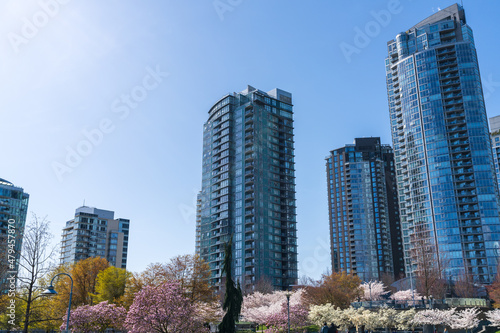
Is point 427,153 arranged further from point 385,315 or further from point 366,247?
point 385,315

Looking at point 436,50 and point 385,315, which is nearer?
point 385,315

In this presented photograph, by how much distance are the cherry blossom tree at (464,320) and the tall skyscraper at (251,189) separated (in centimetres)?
6948

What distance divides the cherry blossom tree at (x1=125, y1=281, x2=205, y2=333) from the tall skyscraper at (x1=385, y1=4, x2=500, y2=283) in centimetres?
9356

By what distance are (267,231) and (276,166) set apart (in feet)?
71.9

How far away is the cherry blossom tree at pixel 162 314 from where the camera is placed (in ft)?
137

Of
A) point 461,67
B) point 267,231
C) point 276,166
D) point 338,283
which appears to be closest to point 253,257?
point 267,231

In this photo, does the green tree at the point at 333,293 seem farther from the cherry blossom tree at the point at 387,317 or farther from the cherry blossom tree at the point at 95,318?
the cherry blossom tree at the point at 95,318

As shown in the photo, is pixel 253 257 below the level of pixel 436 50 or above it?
below

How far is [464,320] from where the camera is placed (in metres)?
54.1

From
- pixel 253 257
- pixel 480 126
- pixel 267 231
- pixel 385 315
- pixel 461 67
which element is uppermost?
pixel 461 67

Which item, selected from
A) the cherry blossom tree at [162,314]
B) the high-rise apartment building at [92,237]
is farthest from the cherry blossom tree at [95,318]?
the high-rise apartment building at [92,237]

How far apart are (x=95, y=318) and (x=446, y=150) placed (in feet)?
379

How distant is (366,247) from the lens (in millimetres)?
198875

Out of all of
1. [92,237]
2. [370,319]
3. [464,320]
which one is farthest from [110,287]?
[92,237]
